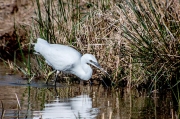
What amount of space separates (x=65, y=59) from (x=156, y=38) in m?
1.81

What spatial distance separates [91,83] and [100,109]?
233 centimetres

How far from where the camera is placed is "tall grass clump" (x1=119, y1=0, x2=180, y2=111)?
26.5ft

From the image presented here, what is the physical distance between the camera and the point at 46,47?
938cm

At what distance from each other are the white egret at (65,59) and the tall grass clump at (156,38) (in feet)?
3.29

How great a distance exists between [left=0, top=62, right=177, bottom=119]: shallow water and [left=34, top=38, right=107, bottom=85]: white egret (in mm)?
284

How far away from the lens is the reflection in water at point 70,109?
6.79 metres

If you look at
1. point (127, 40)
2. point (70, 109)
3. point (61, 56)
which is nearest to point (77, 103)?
point (70, 109)

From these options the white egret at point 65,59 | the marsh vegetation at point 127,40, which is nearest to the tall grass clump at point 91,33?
the marsh vegetation at point 127,40

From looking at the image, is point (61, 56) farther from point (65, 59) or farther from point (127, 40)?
point (127, 40)

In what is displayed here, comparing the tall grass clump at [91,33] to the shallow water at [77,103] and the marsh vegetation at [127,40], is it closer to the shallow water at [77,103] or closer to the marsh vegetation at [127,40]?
the marsh vegetation at [127,40]

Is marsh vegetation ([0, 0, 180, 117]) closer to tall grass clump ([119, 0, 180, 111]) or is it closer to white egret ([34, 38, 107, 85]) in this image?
tall grass clump ([119, 0, 180, 111])

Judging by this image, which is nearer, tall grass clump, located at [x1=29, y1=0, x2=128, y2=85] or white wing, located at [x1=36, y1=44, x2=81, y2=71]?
tall grass clump, located at [x1=29, y1=0, x2=128, y2=85]

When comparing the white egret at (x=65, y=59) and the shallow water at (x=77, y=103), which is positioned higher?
the white egret at (x=65, y=59)

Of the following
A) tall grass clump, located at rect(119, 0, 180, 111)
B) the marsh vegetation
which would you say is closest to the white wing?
the marsh vegetation
